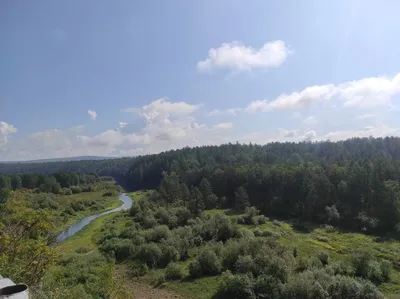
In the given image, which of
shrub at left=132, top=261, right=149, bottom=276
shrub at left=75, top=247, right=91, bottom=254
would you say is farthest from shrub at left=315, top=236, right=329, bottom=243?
shrub at left=75, top=247, right=91, bottom=254

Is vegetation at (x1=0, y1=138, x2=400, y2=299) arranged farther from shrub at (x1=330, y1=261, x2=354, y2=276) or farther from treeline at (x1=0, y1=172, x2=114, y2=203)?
treeline at (x1=0, y1=172, x2=114, y2=203)

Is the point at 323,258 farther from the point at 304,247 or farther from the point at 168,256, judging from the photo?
the point at 168,256

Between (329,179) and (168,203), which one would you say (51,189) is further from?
(329,179)

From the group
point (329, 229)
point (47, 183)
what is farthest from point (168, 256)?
point (47, 183)

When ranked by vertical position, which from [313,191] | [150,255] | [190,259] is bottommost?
[190,259]

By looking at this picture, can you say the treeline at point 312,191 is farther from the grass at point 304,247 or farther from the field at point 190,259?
the grass at point 304,247

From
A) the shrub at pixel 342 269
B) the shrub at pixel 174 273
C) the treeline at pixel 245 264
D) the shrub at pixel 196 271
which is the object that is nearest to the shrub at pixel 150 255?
the treeline at pixel 245 264
